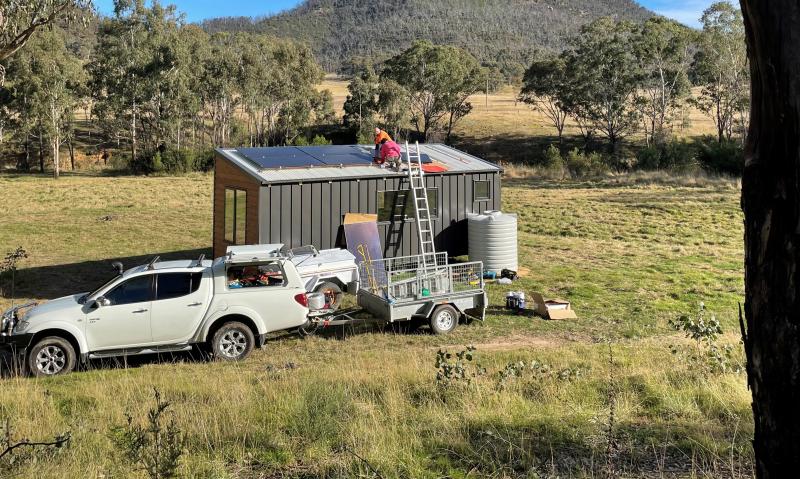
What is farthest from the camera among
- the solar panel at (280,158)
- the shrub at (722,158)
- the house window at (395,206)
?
the shrub at (722,158)

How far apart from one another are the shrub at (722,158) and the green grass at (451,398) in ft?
91.3

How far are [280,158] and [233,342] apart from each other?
7.30m

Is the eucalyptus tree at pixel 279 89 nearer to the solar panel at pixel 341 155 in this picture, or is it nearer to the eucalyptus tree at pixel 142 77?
the eucalyptus tree at pixel 142 77

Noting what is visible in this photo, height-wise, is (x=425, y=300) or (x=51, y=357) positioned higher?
(x=425, y=300)

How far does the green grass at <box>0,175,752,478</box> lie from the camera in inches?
193

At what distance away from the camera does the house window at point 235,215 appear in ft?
54.7

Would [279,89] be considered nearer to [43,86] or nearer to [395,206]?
[43,86]

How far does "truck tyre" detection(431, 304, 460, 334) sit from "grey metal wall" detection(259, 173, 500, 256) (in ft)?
15.6

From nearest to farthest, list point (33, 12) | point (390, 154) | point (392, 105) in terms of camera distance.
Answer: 1. point (390, 154)
2. point (33, 12)
3. point (392, 105)

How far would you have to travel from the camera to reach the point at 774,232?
2770mm

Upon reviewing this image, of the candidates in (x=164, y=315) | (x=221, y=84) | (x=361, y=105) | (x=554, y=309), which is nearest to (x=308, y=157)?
(x=554, y=309)

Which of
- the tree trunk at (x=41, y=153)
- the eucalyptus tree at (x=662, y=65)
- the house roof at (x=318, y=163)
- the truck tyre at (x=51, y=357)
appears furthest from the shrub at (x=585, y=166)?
the truck tyre at (x=51, y=357)

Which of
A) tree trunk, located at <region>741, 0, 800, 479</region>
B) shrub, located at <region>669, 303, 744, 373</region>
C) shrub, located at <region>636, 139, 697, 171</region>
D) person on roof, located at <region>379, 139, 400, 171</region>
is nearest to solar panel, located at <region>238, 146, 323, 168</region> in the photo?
person on roof, located at <region>379, 139, 400, 171</region>

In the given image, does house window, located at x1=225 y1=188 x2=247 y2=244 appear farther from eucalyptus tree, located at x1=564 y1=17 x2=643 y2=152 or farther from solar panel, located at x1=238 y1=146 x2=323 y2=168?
eucalyptus tree, located at x1=564 y1=17 x2=643 y2=152
